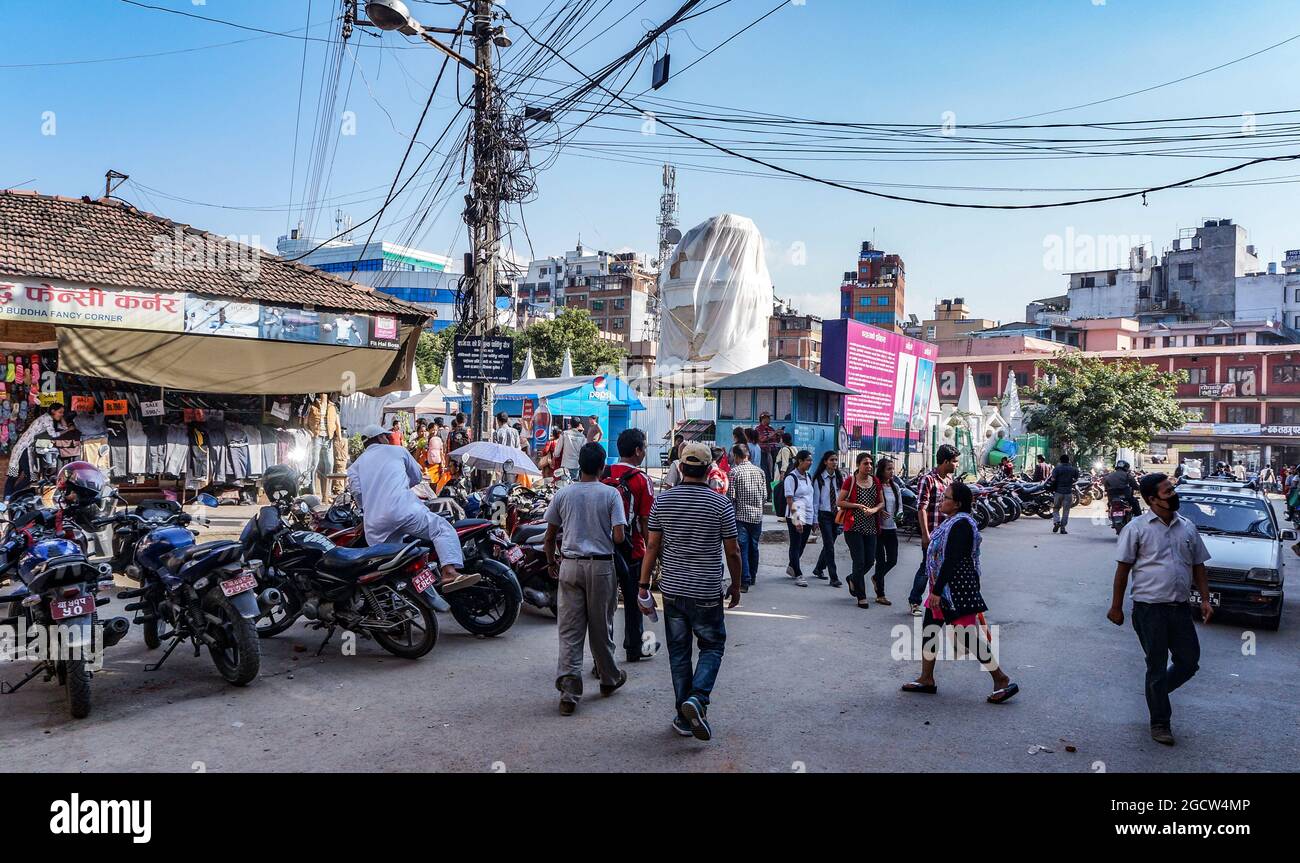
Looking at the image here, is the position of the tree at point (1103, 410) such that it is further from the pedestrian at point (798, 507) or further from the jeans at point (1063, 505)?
the pedestrian at point (798, 507)

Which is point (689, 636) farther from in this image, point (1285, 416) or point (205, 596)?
point (1285, 416)

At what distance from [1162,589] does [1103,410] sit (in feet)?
95.8

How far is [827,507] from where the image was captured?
12219 mm

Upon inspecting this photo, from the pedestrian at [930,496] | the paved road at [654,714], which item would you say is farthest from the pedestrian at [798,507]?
the paved road at [654,714]

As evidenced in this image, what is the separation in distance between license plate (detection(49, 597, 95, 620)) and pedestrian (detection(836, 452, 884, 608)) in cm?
740

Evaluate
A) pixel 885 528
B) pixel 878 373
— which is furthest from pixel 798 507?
pixel 878 373

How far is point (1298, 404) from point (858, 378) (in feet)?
157

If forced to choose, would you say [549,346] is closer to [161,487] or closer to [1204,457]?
[161,487]

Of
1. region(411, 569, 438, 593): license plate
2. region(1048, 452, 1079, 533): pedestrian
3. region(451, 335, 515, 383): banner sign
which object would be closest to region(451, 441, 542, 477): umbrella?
region(451, 335, 515, 383): banner sign

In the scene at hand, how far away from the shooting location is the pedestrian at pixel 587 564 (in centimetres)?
583

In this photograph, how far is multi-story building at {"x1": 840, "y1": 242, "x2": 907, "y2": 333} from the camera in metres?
106

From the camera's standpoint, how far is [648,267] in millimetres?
109188

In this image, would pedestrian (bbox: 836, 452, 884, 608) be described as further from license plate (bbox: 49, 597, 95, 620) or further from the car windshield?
license plate (bbox: 49, 597, 95, 620)
